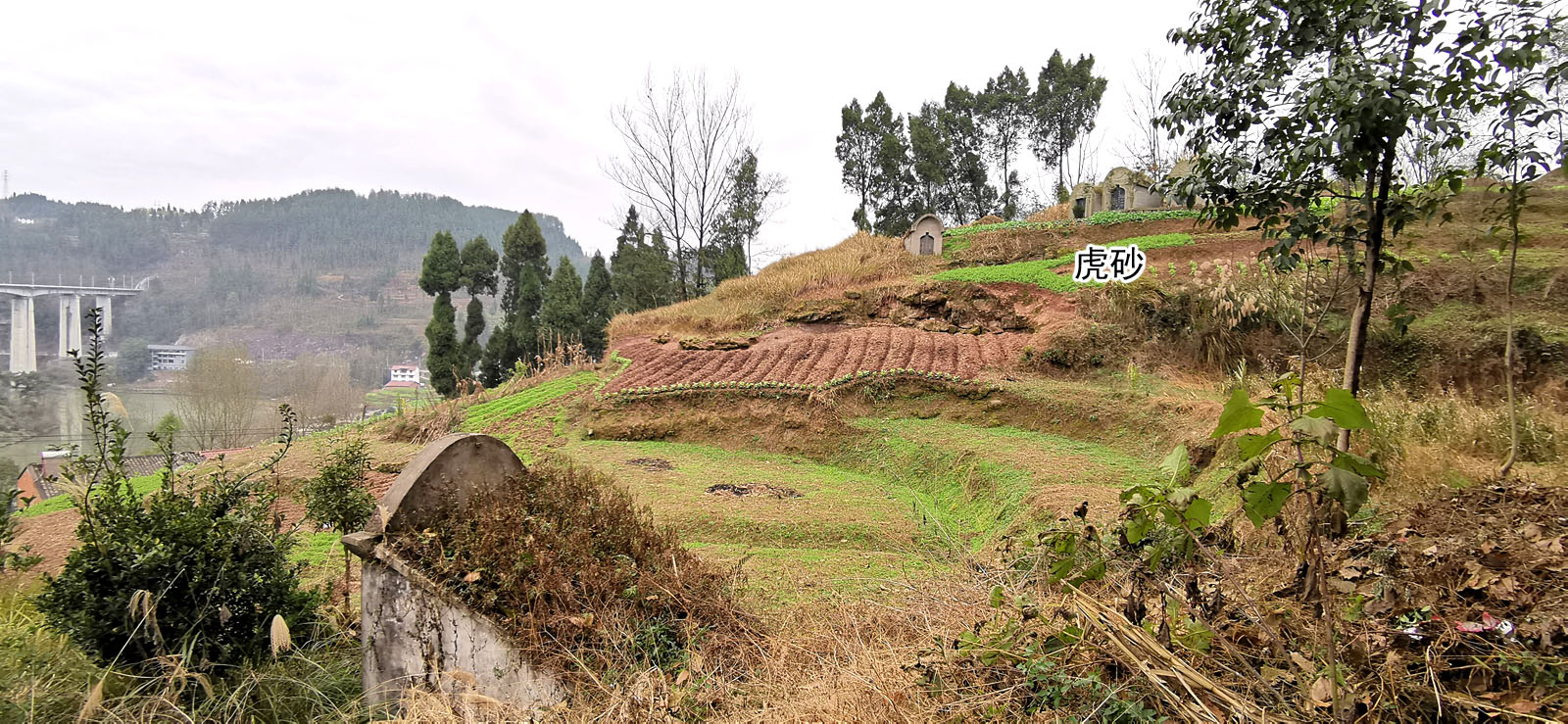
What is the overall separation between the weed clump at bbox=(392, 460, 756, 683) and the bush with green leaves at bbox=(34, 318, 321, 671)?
0.68 meters

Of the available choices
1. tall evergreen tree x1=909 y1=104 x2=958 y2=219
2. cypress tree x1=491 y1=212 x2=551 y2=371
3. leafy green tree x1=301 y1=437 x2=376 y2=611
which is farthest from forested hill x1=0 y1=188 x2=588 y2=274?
leafy green tree x1=301 y1=437 x2=376 y2=611

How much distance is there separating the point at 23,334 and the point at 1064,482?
2532 centimetres

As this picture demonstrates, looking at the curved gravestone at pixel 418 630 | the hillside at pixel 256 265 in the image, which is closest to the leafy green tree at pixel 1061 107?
the hillside at pixel 256 265

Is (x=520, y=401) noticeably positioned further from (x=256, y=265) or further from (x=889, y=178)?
(x=256, y=265)

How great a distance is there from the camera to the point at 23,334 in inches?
720

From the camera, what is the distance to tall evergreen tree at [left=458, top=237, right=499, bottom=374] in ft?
81.1

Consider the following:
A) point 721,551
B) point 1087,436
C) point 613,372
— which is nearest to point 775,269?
point 613,372

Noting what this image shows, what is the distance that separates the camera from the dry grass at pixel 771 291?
1602 cm

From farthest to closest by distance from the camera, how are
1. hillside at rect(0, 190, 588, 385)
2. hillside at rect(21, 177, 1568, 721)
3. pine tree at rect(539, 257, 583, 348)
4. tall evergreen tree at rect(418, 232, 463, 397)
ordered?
hillside at rect(0, 190, 588, 385) → pine tree at rect(539, 257, 583, 348) → tall evergreen tree at rect(418, 232, 463, 397) → hillside at rect(21, 177, 1568, 721)

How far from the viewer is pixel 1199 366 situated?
9.53m

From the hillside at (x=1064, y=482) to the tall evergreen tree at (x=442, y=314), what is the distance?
9.12 metres

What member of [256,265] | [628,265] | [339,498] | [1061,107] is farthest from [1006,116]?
[256,265]

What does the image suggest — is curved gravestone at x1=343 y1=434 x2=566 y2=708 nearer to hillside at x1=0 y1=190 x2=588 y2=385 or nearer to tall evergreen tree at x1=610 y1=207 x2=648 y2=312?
tall evergreen tree at x1=610 y1=207 x2=648 y2=312

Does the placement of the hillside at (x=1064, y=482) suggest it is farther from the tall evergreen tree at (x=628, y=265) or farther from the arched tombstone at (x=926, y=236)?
the tall evergreen tree at (x=628, y=265)
